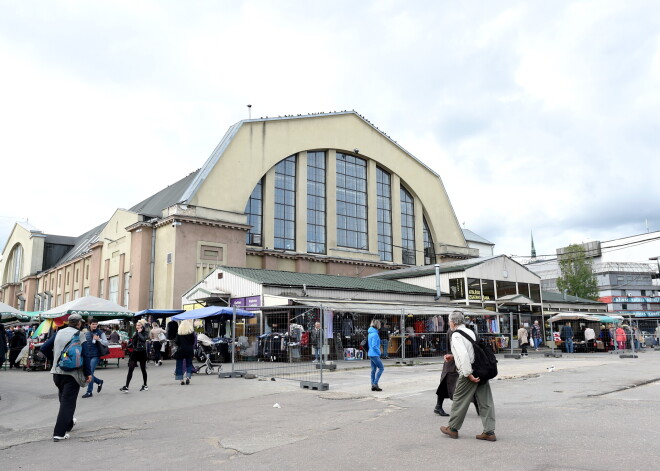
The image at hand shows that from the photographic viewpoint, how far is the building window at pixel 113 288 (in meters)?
38.7

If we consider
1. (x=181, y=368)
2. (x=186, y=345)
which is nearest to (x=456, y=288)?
(x=181, y=368)

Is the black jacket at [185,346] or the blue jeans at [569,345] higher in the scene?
the black jacket at [185,346]

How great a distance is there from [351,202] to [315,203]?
358 cm

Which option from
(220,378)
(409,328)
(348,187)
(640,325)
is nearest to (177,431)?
(220,378)

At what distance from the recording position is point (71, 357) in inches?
303

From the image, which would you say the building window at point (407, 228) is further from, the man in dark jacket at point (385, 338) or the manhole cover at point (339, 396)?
the manhole cover at point (339, 396)

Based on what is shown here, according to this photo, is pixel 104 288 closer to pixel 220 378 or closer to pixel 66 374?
pixel 220 378

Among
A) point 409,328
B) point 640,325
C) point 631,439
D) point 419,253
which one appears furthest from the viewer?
point 419,253

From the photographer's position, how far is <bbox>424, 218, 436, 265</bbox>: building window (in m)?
47.2

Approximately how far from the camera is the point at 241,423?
8.45 m

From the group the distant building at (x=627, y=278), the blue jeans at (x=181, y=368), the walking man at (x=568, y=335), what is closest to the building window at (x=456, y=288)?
the walking man at (x=568, y=335)

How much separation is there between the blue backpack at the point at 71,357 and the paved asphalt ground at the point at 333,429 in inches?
40.5

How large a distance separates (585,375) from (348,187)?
2898 cm

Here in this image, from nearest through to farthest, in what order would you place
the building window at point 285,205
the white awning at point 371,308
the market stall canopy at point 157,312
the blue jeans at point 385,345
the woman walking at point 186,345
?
the woman walking at point 186,345
the white awning at point 371,308
the blue jeans at point 385,345
the market stall canopy at point 157,312
the building window at point 285,205
